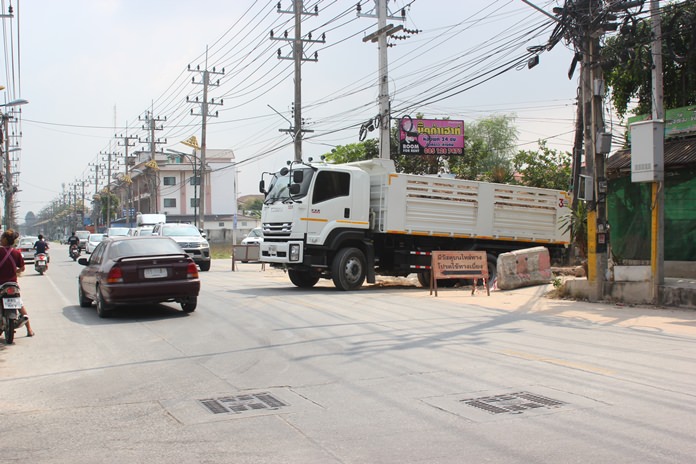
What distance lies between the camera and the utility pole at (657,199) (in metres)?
14.3

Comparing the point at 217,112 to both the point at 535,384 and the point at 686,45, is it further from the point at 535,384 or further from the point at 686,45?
the point at 535,384

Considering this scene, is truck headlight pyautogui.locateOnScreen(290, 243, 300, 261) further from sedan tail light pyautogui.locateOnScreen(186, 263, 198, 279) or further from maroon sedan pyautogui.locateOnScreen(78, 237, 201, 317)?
sedan tail light pyautogui.locateOnScreen(186, 263, 198, 279)

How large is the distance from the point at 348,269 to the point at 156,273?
21.6 feet

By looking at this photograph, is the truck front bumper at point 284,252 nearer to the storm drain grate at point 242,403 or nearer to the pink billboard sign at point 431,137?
the storm drain grate at point 242,403

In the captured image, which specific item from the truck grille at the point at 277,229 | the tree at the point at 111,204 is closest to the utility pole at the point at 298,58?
the truck grille at the point at 277,229

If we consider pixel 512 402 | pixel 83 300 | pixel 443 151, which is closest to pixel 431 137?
pixel 443 151

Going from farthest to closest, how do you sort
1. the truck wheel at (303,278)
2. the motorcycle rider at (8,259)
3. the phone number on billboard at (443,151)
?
the phone number on billboard at (443,151) → the truck wheel at (303,278) → the motorcycle rider at (8,259)

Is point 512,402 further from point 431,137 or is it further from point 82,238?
point 82,238

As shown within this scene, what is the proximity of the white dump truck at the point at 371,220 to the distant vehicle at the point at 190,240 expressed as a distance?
1006 centimetres

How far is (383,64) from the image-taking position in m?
25.5

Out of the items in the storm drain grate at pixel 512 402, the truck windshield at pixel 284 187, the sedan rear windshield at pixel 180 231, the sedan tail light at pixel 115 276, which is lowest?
the storm drain grate at pixel 512 402

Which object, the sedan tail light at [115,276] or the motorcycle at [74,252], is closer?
the sedan tail light at [115,276]

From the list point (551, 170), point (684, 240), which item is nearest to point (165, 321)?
point (684, 240)

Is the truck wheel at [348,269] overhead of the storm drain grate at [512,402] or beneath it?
overhead
